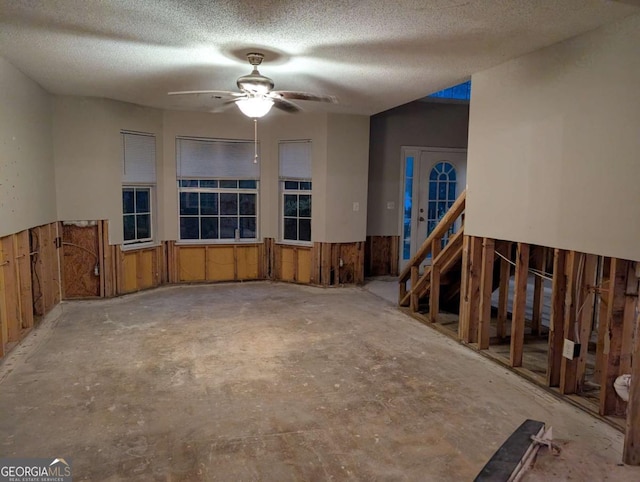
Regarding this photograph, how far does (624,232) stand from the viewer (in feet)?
9.58

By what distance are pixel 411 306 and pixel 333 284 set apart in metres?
1.74

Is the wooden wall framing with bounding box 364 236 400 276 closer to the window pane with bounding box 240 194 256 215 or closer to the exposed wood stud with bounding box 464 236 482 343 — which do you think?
the window pane with bounding box 240 194 256 215

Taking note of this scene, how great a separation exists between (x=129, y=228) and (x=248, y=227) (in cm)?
184

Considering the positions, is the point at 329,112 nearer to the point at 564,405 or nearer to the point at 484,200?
the point at 484,200

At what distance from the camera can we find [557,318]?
11.5 ft

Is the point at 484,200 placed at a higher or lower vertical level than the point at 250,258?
higher

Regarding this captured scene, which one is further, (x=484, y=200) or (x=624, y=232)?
(x=484, y=200)

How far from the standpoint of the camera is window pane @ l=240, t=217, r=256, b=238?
7.42 meters

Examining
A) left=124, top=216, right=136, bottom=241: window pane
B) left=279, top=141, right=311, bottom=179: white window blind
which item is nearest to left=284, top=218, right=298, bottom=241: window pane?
left=279, top=141, right=311, bottom=179: white window blind

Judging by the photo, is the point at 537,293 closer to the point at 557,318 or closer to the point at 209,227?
the point at 557,318

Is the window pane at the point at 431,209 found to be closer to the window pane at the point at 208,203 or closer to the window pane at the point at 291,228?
the window pane at the point at 291,228

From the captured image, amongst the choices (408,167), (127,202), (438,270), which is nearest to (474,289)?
(438,270)

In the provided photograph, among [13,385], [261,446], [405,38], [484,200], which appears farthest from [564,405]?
[13,385]

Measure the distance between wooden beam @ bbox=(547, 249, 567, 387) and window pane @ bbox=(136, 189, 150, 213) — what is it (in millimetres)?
5565
